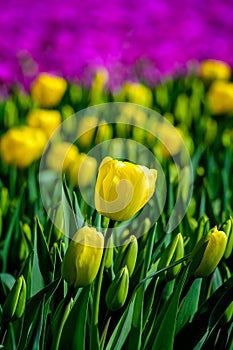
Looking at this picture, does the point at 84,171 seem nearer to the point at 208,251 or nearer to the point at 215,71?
the point at 208,251

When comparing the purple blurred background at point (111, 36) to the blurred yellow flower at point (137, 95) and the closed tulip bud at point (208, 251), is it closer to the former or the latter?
the blurred yellow flower at point (137, 95)

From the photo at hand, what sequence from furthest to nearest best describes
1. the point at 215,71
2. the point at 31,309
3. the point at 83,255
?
the point at 215,71 → the point at 31,309 → the point at 83,255

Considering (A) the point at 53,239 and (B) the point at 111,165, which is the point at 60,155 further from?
(B) the point at 111,165

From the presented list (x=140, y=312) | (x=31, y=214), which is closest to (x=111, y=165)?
(x=140, y=312)

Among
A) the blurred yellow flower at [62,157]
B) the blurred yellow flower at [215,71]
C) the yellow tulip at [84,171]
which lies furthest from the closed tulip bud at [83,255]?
the blurred yellow flower at [215,71]

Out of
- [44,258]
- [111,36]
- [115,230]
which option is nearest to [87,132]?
[115,230]

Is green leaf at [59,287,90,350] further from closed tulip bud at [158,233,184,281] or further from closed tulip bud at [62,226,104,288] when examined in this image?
closed tulip bud at [158,233,184,281]
